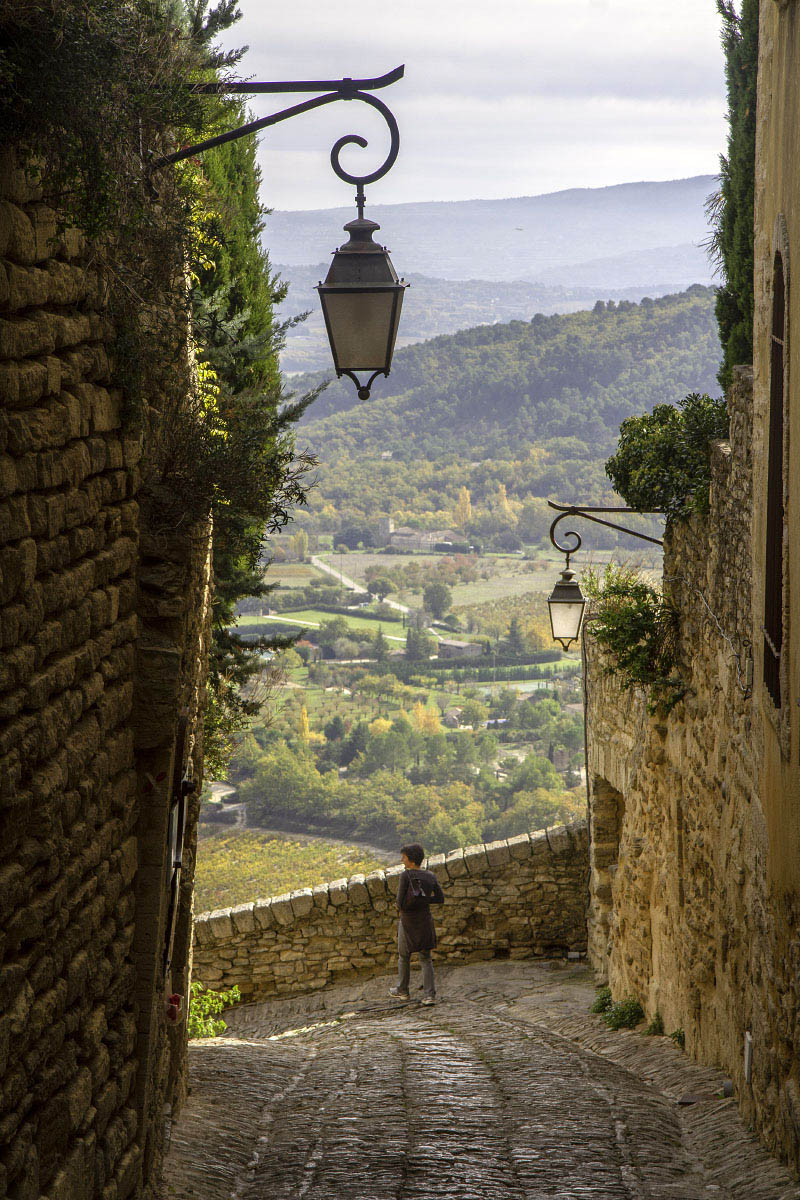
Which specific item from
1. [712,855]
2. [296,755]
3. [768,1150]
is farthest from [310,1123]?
[296,755]

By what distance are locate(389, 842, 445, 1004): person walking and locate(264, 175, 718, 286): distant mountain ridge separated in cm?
6630

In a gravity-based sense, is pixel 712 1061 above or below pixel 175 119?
below

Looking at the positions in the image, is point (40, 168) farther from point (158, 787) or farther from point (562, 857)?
point (562, 857)

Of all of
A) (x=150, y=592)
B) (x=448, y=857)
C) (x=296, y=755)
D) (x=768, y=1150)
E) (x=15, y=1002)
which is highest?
(x=150, y=592)

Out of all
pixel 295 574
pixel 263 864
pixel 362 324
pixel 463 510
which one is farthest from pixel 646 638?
pixel 463 510

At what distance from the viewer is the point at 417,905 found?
28.5 ft

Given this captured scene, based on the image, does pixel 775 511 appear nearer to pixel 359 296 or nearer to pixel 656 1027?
pixel 359 296

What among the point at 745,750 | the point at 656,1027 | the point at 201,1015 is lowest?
the point at 201,1015

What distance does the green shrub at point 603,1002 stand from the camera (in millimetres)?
8570

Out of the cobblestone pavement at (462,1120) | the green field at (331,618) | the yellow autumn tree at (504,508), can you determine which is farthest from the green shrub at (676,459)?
the yellow autumn tree at (504,508)

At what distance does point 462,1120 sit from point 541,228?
273ft

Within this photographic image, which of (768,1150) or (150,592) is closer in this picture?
(150,592)

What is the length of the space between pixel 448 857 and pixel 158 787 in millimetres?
7238

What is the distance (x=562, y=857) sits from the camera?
1070cm
